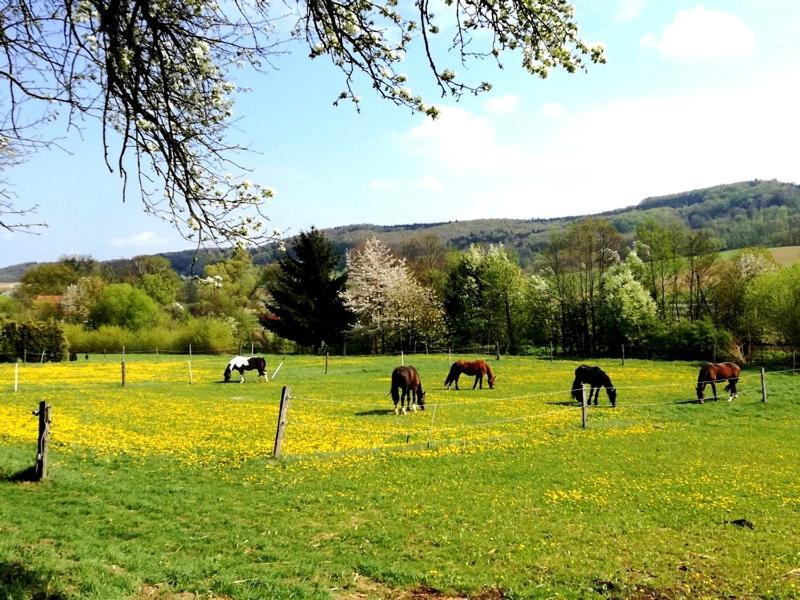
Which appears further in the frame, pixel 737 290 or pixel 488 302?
pixel 488 302

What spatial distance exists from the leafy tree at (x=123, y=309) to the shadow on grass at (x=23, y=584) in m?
72.7

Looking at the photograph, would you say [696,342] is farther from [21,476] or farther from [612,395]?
[21,476]

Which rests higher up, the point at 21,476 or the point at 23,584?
the point at 23,584

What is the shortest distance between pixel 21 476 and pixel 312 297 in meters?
55.2

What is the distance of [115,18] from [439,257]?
86.2 m

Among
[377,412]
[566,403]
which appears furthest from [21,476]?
[566,403]

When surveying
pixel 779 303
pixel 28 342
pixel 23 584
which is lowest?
pixel 23 584

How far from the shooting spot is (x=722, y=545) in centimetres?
910

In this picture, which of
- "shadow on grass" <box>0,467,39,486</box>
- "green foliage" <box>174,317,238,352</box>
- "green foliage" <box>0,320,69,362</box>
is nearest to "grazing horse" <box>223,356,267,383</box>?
"shadow on grass" <box>0,467,39,486</box>

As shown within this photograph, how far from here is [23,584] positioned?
623cm

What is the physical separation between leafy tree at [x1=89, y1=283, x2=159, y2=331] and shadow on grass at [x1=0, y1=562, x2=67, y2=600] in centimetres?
7273

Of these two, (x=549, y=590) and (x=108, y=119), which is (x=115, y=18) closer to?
(x=108, y=119)

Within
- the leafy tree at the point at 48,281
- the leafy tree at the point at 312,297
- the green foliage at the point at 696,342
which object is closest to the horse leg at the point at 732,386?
the green foliage at the point at 696,342

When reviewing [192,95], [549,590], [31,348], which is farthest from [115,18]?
[31,348]
